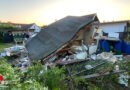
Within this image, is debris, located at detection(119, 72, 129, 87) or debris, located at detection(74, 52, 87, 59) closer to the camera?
debris, located at detection(119, 72, 129, 87)

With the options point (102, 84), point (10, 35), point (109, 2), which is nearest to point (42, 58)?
point (102, 84)

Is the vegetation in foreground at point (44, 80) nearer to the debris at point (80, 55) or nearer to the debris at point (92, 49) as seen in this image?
the debris at point (80, 55)

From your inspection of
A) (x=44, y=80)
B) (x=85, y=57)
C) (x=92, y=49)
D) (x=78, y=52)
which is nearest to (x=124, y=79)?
(x=85, y=57)

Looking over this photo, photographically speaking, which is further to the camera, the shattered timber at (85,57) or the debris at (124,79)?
the debris at (124,79)

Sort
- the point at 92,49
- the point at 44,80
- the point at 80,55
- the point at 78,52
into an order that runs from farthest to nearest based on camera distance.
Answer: the point at 92,49
the point at 78,52
the point at 80,55
the point at 44,80

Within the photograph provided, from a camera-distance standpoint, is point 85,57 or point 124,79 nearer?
point 124,79

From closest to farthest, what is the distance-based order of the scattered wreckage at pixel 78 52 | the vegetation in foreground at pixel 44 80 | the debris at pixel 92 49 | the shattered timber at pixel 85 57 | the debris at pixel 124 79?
the vegetation in foreground at pixel 44 80 < the shattered timber at pixel 85 57 < the debris at pixel 124 79 < the scattered wreckage at pixel 78 52 < the debris at pixel 92 49

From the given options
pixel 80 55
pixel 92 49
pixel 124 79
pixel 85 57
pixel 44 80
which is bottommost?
pixel 124 79

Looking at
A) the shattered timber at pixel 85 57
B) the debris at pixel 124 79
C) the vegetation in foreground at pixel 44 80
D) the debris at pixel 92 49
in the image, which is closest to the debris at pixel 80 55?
the shattered timber at pixel 85 57

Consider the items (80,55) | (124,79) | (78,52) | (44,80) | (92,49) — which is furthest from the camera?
(92,49)

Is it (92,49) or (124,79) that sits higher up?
(92,49)

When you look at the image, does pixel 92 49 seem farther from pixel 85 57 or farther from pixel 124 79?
pixel 124 79

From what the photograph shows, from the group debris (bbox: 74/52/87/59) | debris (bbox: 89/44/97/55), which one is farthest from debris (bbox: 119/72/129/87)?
debris (bbox: 89/44/97/55)

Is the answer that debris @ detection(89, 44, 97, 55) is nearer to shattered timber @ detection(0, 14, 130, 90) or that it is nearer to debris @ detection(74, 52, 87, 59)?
shattered timber @ detection(0, 14, 130, 90)
